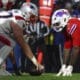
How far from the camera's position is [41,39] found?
31.8 feet

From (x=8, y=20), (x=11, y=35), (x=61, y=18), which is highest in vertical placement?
(x=8, y=20)

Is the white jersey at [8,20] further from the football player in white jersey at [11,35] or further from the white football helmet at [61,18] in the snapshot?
the white football helmet at [61,18]

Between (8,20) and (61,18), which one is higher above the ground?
(8,20)

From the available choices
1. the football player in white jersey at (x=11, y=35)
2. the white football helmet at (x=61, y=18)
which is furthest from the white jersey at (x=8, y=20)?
the white football helmet at (x=61, y=18)

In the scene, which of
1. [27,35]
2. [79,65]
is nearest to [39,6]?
[27,35]

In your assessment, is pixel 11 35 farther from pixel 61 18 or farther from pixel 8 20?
pixel 61 18

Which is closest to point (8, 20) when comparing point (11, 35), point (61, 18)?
point (11, 35)

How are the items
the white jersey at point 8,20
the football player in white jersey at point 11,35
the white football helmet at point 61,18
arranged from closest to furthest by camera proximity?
the football player in white jersey at point 11,35 < the white jersey at point 8,20 < the white football helmet at point 61,18

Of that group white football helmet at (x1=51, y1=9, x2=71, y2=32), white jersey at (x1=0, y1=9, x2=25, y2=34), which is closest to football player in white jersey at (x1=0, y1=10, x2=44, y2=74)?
white jersey at (x1=0, y1=9, x2=25, y2=34)

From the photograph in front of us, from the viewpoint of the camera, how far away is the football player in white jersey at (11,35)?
6.25 metres

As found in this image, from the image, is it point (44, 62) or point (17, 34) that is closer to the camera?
point (17, 34)

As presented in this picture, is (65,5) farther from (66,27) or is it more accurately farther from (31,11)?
(31,11)

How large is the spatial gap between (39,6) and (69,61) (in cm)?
226

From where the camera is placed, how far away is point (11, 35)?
6.43m
